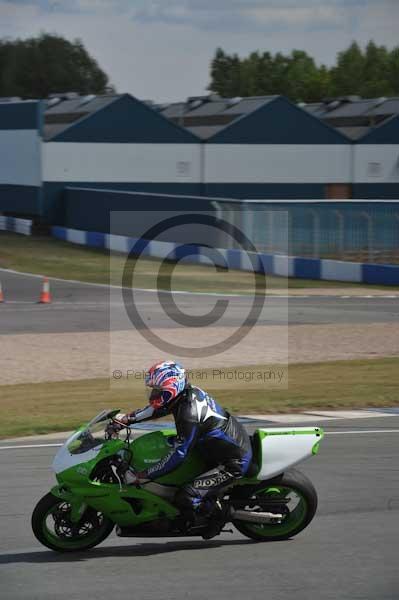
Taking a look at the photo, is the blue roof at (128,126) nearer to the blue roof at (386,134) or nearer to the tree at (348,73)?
the blue roof at (386,134)

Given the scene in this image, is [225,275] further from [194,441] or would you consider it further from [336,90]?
[336,90]

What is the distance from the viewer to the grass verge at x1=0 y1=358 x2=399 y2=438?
14.5m

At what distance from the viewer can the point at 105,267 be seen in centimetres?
3834

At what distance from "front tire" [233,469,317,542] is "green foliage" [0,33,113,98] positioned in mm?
119461

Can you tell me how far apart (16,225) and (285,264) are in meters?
19.1

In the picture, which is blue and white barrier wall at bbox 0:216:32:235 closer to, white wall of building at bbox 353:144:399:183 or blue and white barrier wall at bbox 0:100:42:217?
blue and white barrier wall at bbox 0:100:42:217

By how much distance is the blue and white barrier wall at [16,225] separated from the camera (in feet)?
164

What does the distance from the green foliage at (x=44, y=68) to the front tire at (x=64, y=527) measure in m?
119

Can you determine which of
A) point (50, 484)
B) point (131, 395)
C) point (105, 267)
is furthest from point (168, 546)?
point (105, 267)

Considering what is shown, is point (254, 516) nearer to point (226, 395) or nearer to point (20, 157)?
point (226, 395)

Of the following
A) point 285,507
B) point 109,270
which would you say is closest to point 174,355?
point 285,507

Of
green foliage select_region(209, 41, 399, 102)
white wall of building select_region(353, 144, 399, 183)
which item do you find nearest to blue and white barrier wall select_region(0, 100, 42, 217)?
white wall of building select_region(353, 144, 399, 183)

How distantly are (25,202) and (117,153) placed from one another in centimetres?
508

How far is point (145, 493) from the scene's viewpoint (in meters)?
7.89
